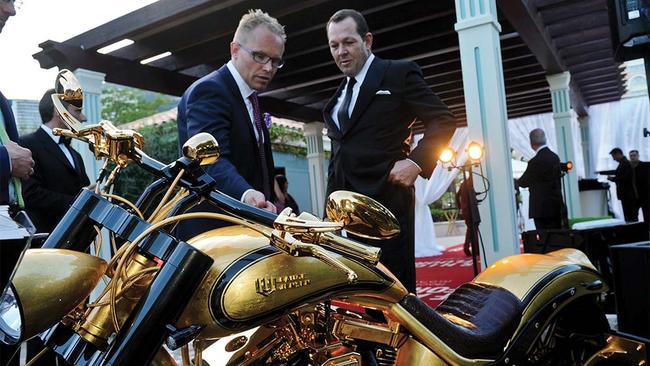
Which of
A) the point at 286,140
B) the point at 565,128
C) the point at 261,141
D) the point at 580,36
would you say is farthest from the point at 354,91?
the point at 286,140

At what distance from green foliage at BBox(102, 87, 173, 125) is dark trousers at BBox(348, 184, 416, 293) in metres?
26.8

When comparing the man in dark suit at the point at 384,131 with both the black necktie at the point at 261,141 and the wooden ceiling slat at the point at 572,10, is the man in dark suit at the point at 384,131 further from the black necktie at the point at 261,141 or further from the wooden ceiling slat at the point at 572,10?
the wooden ceiling slat at the point at 572,10

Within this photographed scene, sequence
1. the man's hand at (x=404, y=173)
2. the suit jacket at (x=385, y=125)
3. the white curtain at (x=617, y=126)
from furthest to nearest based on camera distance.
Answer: the white curtain at (x=617, y=126) → the suit jacket at (x=385, y=125) → the man's hand at (x=404, y=173)

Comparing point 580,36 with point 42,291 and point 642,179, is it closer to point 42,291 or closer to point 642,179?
point 642,179

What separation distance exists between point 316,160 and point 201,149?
34.6 ft

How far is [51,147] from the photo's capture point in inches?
105


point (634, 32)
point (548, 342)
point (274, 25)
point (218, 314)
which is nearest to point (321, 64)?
point (634, 32)

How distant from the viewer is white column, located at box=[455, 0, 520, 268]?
160 inches

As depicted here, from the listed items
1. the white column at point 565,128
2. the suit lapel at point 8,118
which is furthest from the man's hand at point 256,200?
the white column at point 565,128

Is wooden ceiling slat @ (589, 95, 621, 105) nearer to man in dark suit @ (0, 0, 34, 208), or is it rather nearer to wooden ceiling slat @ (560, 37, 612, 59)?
wooden ceiling slat @ (560, 37, 612, 59)

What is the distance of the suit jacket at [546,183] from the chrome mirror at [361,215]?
597 centimetres

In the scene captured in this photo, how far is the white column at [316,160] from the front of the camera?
11234 millimetres

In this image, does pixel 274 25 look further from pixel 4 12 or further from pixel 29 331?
pixel 29 331

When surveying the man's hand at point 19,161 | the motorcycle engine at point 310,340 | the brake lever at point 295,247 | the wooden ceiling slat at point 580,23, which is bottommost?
the motorcycle engine at point 310,340
